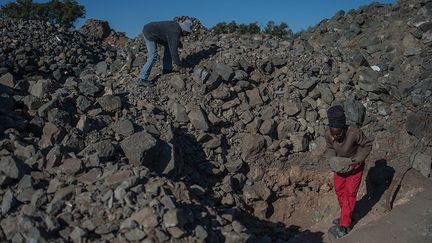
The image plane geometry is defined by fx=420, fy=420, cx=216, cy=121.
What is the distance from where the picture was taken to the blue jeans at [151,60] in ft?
24.1

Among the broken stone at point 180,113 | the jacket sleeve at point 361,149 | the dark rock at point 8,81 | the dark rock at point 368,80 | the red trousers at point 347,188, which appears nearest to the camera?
the jacket sleeve at point 361,149

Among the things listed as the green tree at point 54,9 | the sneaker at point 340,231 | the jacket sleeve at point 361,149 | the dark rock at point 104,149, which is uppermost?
the green tree at point 54,9

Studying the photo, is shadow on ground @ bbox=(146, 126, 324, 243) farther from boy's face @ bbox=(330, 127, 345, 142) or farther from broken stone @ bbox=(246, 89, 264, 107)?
boy's face @ bbox=(330, 127, 345, 142)

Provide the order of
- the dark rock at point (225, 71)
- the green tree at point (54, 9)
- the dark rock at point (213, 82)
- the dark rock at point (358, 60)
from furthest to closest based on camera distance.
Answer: the green tree at point (54, 9)
the dark rock at point (358, 60)
the dark rock at point (225, 71)
the dark rock at point (213, 82)

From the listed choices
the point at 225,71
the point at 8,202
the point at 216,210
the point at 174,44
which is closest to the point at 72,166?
the point at 8,202

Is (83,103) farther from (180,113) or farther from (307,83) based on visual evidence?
(307,83)

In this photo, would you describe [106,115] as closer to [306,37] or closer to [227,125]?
[227,125]

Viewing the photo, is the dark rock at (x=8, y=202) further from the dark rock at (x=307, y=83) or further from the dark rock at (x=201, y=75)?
the dark rock at (x=307, y=83)

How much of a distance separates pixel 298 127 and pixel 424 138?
6.84 feet

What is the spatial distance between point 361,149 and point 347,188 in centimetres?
51

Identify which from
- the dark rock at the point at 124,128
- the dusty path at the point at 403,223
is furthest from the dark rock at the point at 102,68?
the dusty path at the point at 403,223

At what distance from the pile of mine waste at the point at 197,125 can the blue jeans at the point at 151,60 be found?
294 millimetres

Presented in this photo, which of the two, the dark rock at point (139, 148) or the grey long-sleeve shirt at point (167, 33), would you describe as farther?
the grey long-sleeve shirt at point (167, 33)

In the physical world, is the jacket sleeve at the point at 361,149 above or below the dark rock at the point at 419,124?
below
